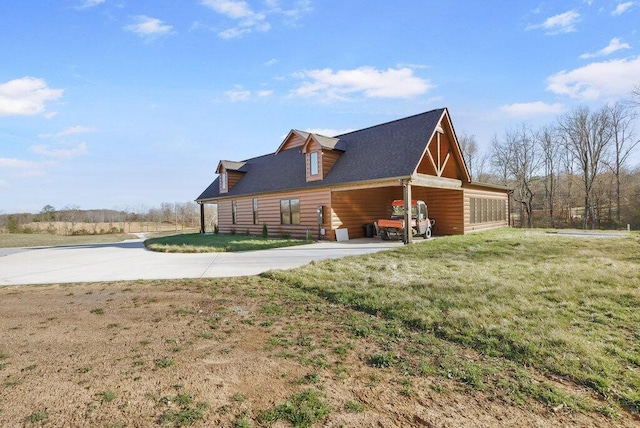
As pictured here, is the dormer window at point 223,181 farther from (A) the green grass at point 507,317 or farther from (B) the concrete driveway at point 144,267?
(A) the green grass at point 507,317

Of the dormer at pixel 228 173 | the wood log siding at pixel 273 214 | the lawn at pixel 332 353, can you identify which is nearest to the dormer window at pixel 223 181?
the dormer at pixel 228 173

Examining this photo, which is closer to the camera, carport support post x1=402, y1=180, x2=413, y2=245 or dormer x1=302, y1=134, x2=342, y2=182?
carport support post x1=402, y1=180, x2=413, y2=245

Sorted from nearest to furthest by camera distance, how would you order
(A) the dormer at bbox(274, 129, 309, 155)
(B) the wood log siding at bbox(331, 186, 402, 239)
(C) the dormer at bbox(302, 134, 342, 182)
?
(B) the wood log siding at bbox(331, 186, 402, 239), (C) the dormer at bbox(302, 134, 342, 182), (A) the dormer at bbox(274, 129, 309, 155)

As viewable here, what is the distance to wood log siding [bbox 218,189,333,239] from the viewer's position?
16984mm

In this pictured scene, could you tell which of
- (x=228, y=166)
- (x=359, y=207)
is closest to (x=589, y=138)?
(x=359, y=207)

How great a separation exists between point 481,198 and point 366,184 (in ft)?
29.5

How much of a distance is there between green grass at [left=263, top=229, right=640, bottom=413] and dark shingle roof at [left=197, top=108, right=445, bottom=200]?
6.26 meters

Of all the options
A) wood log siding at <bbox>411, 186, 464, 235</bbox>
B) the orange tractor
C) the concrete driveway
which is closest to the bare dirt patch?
the concrete driveway

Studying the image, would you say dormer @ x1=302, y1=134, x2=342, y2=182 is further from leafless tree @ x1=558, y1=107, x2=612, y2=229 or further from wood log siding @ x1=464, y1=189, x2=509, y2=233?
leafless tree @ x1=558, y1=107, x2=612, y2=229

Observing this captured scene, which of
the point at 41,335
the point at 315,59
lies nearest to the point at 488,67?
Result: the point at 315,59

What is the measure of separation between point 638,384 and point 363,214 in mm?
15062

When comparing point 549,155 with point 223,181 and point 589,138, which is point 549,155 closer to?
point 589,138

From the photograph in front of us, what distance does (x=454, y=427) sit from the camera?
2383 millimetres

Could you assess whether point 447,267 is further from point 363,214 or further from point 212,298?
point 363,214
